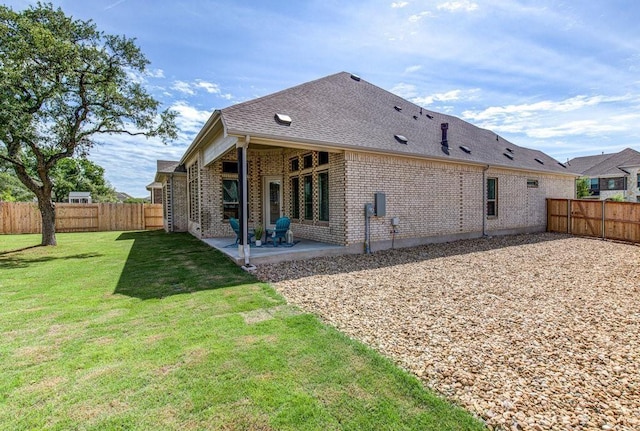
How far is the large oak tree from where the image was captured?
31.0ft

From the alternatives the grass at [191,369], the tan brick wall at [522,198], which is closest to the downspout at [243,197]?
the grass at [191,369]

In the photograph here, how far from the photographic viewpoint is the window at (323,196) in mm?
9695

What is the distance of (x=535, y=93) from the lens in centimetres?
1501

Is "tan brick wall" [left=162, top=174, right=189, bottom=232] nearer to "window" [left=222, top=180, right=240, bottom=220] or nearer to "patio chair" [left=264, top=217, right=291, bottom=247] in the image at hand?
"window" [left=222, top=180, right=240, bottom=220]

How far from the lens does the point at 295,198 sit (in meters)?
11.5

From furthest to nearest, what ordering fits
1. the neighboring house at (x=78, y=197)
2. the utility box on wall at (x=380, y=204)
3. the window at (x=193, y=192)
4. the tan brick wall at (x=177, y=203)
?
the neighboring house at (x=78, y=197)
the tan brick wall at (x=177, y=203)
the window at (x=193, y=192)
the utility box on wall at (x=380, y=204)

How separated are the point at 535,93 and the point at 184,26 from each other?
1524 centimetres

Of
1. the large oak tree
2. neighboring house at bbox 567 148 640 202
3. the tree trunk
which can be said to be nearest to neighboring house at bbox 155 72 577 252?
the large oak tree

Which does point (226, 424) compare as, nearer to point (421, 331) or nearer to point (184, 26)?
point (421, 331)

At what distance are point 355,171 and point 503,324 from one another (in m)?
5.67

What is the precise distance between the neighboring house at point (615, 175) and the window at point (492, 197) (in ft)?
72.2

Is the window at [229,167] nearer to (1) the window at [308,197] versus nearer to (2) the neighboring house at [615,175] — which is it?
(1) the window at [308,197]

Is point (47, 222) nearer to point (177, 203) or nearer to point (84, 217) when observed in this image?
point (177, 203)

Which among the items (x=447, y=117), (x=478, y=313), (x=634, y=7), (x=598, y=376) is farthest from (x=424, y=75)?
(x=598, y=376)
